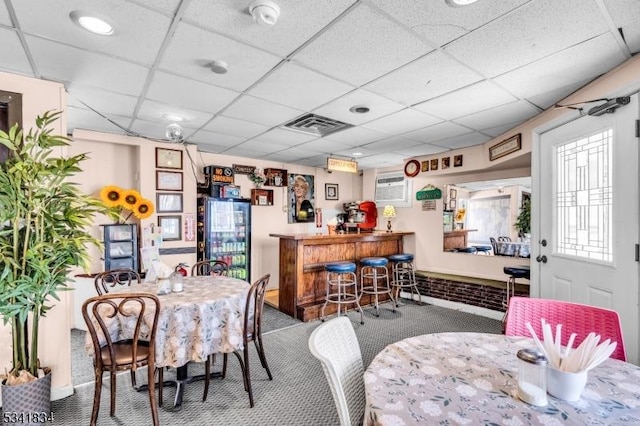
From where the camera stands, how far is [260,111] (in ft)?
10.5

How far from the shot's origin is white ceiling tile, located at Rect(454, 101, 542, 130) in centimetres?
302

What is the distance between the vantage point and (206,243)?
4.79 meters

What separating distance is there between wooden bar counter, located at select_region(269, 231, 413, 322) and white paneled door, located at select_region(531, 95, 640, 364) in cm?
251

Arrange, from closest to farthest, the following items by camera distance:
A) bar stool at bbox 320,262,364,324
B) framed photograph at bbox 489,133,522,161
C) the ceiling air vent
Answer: the ceiling air vent → framed photograph at bbox 489,133,522,161 → bar stool at bbox 320,262,364,324

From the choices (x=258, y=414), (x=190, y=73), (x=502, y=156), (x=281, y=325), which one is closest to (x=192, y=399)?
(x=258, y=414)

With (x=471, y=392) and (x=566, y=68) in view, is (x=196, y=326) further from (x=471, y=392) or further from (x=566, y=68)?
(x=566, y=68)

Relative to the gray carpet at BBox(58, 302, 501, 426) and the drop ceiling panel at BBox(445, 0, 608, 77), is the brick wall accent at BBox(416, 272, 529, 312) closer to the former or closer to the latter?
the gray carpet at BBox(58, 302, 501, 426)

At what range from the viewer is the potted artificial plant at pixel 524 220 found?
500 centimetres

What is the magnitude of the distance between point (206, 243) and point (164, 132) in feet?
5.62

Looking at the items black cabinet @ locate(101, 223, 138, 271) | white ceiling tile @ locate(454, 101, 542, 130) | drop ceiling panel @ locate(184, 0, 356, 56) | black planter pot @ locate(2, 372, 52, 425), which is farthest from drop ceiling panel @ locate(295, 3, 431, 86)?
black cabinet @ locate(101, 223, 138, 271)

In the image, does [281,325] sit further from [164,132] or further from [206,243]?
[164,132]

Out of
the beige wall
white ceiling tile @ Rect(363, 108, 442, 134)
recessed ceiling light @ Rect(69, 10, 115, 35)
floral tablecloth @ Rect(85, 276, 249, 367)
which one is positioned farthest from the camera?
white ceiling tile @ Rect(363, 108, 442, 134)

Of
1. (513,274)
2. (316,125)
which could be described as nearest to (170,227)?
(316,125)

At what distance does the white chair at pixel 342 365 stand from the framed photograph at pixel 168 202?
371 centimetres
